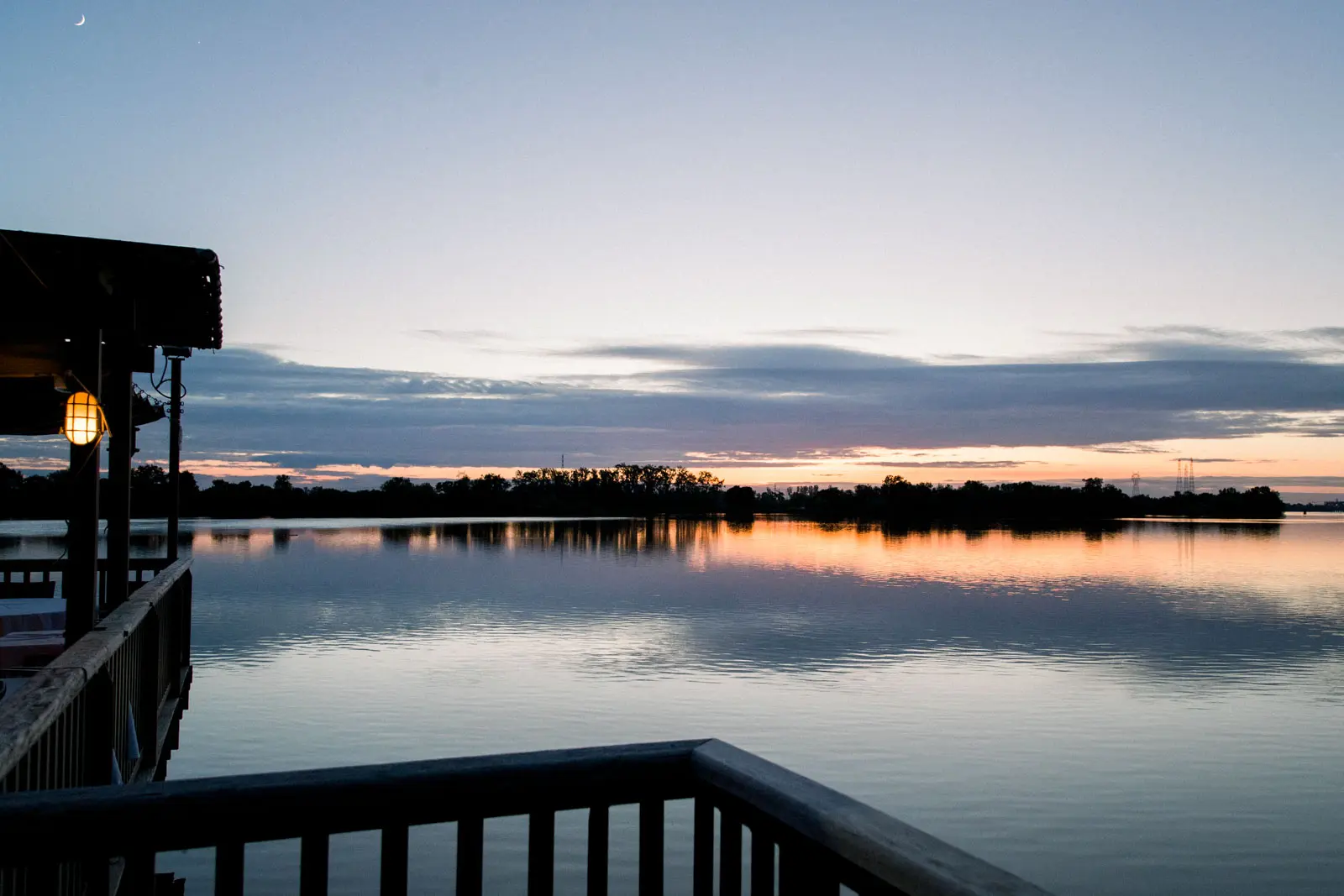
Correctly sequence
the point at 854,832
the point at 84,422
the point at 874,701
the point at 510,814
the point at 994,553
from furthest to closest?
the point at 994,553
the point at 874,701
the point at 84,422
the point at 510,814
the point at 854,832

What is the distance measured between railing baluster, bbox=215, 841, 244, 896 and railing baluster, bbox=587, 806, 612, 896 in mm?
637

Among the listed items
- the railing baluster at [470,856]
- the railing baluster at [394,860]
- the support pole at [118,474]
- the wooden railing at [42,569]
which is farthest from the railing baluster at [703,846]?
the wooden railing at [42,569]

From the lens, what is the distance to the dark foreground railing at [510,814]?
5.66ft

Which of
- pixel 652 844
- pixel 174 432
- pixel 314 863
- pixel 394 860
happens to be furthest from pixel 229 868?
pixel 174 432

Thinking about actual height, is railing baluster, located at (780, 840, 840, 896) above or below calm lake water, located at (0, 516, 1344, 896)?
above

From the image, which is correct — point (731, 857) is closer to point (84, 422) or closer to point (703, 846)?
point (703, 846)

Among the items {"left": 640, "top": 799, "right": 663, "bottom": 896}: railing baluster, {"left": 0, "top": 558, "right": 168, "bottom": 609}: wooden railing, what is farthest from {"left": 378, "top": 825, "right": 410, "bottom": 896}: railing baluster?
{"left": 0, "top": 558, "right": 168, "bottom": 609}: wooden railing

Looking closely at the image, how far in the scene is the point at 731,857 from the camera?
1.99 m

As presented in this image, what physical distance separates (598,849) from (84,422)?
5553 mm

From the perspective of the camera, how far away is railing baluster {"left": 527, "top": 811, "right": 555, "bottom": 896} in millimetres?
2051

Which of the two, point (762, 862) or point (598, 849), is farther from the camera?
point (598, 849)

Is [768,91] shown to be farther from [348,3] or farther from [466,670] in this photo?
[466,670]

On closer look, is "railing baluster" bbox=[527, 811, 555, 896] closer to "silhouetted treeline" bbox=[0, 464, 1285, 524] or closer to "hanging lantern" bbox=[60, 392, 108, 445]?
"hanging lantern" bbox=[60, 392, 108, 445]

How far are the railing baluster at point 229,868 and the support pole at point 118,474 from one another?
5.45 m
